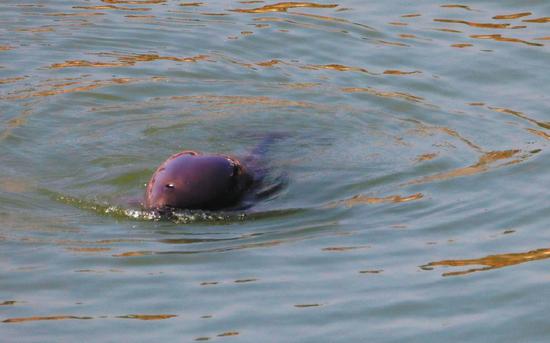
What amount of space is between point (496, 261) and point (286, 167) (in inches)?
101

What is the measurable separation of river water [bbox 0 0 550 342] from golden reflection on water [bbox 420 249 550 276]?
0.02 metres

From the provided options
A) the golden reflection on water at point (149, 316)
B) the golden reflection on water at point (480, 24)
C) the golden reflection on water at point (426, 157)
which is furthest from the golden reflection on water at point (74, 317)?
the golden reflection on water at point (480, 24)

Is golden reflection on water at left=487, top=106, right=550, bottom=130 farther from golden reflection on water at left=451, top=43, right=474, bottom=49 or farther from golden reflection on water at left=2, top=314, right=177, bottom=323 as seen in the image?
golden reflection on water at left=2, top=314, right=177, bottom=323

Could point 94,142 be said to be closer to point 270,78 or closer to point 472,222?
point 270,78

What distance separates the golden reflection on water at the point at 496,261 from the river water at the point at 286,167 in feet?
0.06

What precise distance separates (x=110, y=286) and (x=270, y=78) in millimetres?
4735

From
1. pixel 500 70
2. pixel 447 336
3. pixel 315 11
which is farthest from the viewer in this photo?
pixel 315 11

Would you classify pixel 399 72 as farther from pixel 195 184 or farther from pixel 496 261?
pixel 496 261

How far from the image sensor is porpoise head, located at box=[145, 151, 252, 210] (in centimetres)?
802

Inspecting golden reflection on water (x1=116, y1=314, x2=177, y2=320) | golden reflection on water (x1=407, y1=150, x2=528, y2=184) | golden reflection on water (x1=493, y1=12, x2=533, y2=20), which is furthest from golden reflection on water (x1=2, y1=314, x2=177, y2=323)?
golden reflection on water (x1=493, y1=12, x2=533, y2=20)

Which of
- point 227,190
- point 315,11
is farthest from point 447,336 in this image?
point 315,11

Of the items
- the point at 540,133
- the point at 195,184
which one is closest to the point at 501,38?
the point at 540,133

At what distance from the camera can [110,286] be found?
6.66 metres

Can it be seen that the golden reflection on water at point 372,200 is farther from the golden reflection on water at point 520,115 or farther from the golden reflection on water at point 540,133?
the golden reflection on water at point 520,115
